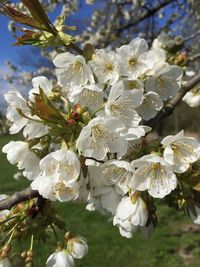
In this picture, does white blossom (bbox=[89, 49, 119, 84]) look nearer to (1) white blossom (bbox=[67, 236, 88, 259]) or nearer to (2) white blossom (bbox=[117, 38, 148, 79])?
(2) white blossom (bbox=[117, 38, 148, 79])

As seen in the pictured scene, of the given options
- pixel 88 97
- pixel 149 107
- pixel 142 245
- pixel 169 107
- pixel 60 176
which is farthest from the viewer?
pixel 142 245

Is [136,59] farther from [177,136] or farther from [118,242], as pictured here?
[118,242]

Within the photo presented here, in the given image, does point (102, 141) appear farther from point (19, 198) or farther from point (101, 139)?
point (19, 198)

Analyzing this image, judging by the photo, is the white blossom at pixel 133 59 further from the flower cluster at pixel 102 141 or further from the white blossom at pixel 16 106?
the white blossom at pixel 16 106

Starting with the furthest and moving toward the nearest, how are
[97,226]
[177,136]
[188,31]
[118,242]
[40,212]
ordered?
1. [188,31]
2. [97,226]
3. [118,242]
4. [40,212]
5. [177,136]

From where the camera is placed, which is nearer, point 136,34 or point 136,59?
point 136,59

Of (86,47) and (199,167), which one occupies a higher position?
(86,47)

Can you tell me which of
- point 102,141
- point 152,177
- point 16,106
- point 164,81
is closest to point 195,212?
point 152,177

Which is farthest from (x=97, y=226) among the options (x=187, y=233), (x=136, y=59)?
(x=136, y=59)
